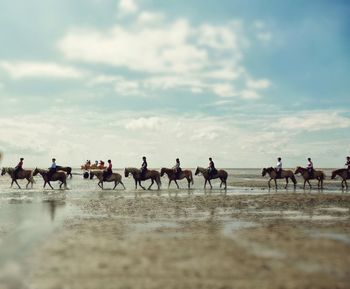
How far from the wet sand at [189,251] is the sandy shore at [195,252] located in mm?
20

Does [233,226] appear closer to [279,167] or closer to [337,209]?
[337,209]

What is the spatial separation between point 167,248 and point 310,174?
28516 mm

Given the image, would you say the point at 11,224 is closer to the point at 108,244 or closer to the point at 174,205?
the point at 108,244

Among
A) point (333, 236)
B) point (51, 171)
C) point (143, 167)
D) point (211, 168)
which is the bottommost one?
point (333, 236)

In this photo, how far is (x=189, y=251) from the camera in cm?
984

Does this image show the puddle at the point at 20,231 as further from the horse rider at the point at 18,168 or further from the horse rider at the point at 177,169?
the horse rider at the point at 177,169

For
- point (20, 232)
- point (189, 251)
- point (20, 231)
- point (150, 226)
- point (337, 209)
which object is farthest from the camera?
point (337, 209)

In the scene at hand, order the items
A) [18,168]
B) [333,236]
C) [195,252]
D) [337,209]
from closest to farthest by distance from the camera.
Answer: [195,252] → [333,236] → [337,209] → [18,168]

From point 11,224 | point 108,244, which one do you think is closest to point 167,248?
point 108,244

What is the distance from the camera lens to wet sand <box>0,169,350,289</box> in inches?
293

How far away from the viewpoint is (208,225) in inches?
559

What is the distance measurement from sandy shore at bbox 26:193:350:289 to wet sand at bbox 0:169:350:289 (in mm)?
20

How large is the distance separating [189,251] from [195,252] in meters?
0.19

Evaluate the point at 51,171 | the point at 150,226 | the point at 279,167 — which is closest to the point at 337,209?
the point at 150,226
